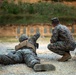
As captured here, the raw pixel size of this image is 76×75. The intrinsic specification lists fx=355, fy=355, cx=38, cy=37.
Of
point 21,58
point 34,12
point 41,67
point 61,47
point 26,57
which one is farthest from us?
point 34,12

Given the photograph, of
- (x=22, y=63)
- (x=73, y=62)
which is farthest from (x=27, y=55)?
(x=73, y=62)

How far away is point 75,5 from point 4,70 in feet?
61.9

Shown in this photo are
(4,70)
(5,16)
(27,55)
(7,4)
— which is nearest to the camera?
(4,70)

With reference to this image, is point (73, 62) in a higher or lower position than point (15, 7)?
higher

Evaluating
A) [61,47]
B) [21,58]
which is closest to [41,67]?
[21,58]

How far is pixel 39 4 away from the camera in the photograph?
85.4 ft

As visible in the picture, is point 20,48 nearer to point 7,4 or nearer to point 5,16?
point 5,16

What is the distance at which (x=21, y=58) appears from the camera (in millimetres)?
9828

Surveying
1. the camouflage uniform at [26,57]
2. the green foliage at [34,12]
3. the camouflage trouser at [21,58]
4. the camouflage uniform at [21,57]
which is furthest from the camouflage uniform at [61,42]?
the green foliage at [34,12]

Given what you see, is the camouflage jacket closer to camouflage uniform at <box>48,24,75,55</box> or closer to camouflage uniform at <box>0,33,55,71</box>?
camouflage uniform at <box>48,24,75,55</box>

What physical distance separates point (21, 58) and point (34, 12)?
50.7 ft

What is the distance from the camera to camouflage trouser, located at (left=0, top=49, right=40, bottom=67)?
9330 millimetres

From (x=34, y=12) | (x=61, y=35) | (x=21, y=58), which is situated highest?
(x=61, y=35)

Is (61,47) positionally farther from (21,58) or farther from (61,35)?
(21,58)
